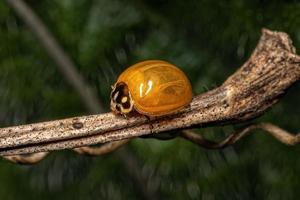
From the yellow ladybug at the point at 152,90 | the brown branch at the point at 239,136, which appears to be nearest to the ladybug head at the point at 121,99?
the yellow ladybug at the point at 152,90

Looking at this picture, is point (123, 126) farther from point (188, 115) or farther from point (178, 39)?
point (178, 39)

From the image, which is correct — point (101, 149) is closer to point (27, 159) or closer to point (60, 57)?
point (27, 159)

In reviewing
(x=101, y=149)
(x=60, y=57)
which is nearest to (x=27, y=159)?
(x=101, y=149)

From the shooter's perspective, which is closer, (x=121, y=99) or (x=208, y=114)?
(x=208, y=114)

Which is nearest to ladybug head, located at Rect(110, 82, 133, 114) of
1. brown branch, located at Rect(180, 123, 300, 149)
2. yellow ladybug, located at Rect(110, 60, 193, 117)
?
yellow ladybug, located at Rect(110, 60, 193, 117)

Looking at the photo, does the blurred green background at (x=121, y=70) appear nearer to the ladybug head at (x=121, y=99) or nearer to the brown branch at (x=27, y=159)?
the ladybug head at (x=121, y=99)

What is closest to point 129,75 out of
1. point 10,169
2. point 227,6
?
point 227,6
